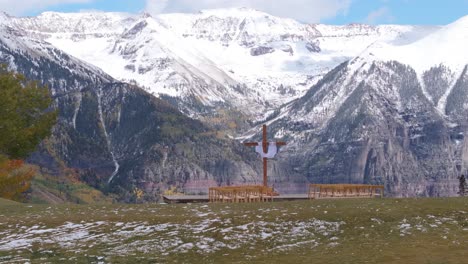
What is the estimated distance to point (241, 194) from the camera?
76.5m

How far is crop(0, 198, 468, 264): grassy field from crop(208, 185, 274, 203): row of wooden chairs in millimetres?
15388

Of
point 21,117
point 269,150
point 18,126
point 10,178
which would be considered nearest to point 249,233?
point 269,150

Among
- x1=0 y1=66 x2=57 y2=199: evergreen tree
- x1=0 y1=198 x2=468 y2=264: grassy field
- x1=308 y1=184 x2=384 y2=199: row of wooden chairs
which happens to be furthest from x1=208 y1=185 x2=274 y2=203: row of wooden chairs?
x1=0 y1=66 x2=57 y2=199: evergreen tree

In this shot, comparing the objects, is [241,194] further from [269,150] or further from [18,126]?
[18,126]

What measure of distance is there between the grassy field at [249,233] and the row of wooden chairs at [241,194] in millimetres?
15388

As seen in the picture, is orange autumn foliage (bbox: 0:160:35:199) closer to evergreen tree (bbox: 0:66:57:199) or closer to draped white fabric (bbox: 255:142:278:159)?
evergreen tree (bbox: 0:66:57:199)

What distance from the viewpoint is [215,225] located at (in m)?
50.0

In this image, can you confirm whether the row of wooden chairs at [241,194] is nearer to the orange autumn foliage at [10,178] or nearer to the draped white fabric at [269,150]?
the draped white fabric at [269,150]

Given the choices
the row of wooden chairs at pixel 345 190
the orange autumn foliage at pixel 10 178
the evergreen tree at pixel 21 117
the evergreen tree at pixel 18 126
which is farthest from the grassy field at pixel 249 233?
the evergreen tree at pixel 21 117

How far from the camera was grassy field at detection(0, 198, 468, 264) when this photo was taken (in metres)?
41.8

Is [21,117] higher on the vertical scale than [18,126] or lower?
higher

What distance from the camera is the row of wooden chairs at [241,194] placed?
74625mm

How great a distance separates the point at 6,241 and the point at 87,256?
8.25m

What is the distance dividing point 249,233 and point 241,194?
28938 mm
